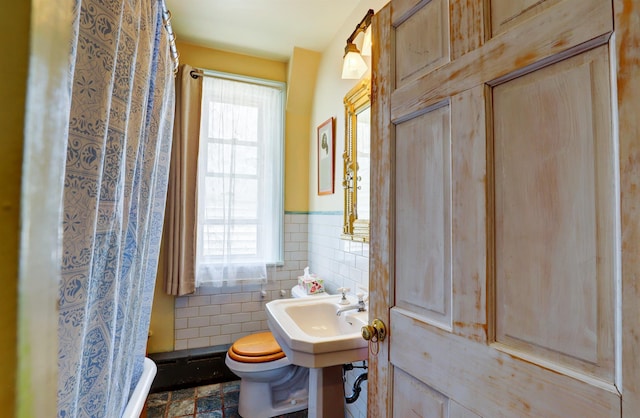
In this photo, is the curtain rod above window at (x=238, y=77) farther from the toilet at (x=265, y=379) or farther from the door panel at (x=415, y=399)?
the door panel at (x=415, y=399)

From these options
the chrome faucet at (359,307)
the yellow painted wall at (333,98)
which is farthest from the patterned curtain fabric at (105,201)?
the yellow painted wall at (333,98)

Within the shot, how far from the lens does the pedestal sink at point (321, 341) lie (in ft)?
3.76

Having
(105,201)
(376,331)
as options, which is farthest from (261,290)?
(105,201)

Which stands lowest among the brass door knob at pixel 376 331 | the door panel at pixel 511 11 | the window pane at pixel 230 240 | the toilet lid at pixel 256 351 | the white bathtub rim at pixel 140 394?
the toilet lid at pixel 256 351

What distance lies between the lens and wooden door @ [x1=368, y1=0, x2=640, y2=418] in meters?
0.46

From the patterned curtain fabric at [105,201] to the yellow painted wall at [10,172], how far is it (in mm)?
334

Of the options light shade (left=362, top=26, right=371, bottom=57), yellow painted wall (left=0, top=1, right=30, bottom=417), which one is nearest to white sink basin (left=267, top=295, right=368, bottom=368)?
yellow painted wall (left=0, top=1, right=30, bottom=417)

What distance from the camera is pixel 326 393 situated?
131cm

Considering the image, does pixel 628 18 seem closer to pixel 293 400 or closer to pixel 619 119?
pixel 619 119

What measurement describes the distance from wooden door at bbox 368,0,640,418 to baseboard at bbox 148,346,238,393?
1.76 m

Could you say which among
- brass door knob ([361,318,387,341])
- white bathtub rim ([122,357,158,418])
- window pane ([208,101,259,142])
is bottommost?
white bathtub rim ([122,357,158,418])

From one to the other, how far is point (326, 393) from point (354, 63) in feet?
5.40

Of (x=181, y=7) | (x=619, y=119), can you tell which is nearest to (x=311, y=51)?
(x=181, y=7)

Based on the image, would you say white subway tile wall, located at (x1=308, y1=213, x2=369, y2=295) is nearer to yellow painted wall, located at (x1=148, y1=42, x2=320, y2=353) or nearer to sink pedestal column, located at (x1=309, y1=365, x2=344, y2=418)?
yellow painted wall, located at (x1=148, y1=42, x2=320, y2=353)
